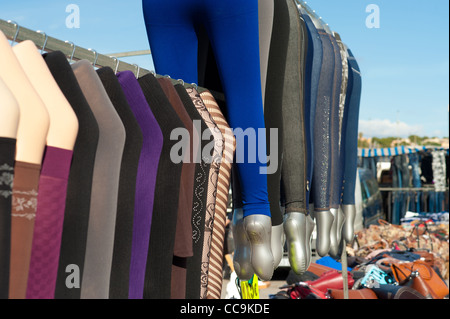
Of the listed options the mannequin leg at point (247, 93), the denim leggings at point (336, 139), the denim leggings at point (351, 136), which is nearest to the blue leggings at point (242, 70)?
the mannequin leg at point (247, 93)

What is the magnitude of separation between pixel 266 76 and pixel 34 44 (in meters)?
1.03

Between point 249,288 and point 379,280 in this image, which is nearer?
point 249,288

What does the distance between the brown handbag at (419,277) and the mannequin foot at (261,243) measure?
348 cm

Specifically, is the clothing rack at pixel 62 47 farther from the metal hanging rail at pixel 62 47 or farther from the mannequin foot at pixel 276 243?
the mannequin foot at pixel 276 243

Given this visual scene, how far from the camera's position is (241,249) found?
1.91 m

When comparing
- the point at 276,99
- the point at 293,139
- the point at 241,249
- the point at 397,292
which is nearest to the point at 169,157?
the point at 241,249

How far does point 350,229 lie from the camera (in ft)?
10.2

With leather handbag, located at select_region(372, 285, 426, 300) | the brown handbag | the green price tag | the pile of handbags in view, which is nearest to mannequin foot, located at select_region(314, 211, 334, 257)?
the green price tag

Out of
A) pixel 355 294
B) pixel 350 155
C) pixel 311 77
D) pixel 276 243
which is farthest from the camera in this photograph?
pixel 355 294

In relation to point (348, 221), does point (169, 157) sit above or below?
above

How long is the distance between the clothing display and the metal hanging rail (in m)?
0.02

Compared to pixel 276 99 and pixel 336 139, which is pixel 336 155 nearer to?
pixel 336 139

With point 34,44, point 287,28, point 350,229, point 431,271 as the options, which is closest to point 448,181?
point 431,271

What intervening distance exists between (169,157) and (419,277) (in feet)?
13.6
